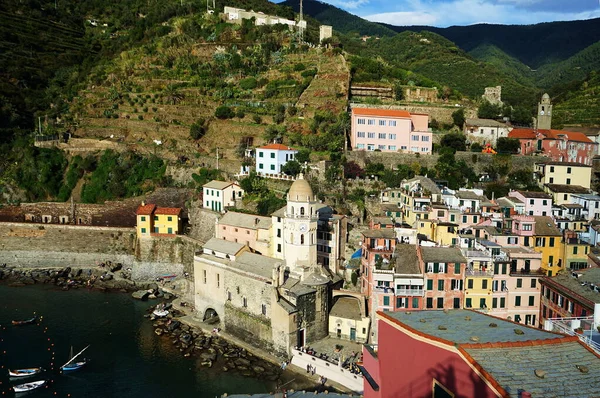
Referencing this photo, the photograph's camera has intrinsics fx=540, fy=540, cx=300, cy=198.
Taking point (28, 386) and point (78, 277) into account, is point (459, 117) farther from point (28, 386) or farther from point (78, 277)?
point (28, 386)

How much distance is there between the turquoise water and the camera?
25906mm

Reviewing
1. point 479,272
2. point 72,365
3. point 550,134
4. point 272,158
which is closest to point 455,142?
point 550,134

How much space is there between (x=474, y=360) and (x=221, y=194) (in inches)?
1360

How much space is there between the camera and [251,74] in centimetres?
5919

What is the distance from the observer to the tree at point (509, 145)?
43719 mm

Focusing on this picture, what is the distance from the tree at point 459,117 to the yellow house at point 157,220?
2584 cm

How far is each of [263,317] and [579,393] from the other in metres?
23.8

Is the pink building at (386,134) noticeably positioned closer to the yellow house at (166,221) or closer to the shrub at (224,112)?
the shrub at (224,112)

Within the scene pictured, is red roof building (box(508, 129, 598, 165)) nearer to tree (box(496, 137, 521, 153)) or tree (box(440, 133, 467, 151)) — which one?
tree (box(496, 137, 521, 153))

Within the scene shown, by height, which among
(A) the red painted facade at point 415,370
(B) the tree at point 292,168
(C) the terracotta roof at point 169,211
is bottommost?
(C) the terracotta roof at point 169,211

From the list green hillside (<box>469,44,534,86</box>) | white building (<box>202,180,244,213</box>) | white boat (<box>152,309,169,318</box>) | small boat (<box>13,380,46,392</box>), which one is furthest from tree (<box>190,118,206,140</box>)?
green hillside (<box>469,44,534,86</box>)

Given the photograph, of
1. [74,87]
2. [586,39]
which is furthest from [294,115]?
[586,39]

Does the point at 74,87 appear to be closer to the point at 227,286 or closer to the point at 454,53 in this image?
the point at 227,286

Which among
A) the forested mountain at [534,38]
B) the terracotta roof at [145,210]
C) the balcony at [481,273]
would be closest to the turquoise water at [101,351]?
the terracotta roof at [145,210]
